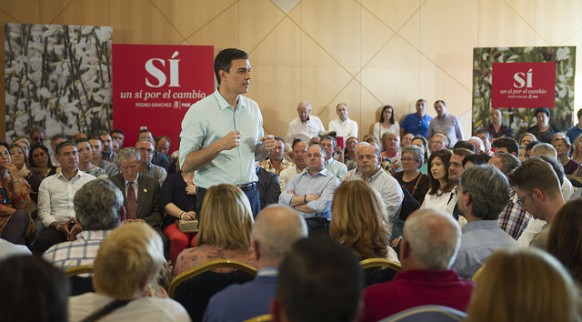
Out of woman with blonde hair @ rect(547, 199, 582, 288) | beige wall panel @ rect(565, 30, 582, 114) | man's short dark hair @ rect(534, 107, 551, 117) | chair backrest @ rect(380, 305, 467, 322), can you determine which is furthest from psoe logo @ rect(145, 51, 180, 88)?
chair backrest @ rect(380, 305, 467, 322)

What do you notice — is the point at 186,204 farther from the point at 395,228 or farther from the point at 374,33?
the point at 374,33

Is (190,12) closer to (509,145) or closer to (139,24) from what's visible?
(139,24)

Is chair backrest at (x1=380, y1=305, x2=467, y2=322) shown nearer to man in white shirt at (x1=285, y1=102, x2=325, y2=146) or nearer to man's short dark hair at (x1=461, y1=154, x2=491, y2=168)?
man's short dark hair at (x1=461, y1=154, x2=491, y2=168)

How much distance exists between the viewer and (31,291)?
4.41 ft

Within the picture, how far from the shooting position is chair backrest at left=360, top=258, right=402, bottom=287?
2.74 metres

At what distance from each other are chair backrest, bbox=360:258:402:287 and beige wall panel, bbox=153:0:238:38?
940cm

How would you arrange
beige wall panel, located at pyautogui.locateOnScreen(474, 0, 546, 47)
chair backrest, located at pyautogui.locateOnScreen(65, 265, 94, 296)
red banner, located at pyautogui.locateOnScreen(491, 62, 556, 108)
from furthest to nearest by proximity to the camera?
beige wall panel, located at pyautogui.locateOnScreen(474, 0, 546, 47) → red banner, located at pyautogui.locateOnScreen(491, 62, 556, 108) → chair backrest, located at pyautogui.locateOnScreen(65, 265, 94, 296)

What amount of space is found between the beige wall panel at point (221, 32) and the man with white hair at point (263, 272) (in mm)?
9537

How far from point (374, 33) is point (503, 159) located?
762cm

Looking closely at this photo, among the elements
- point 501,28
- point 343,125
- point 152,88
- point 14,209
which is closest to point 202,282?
point 14,209

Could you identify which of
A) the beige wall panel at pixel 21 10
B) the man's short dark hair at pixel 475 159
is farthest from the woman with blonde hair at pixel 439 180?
the beige wall panel at pixel 21 10

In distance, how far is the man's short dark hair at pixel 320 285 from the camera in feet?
4.31

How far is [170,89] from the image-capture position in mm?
9969

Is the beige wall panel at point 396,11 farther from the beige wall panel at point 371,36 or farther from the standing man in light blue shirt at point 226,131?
the standing man in light blue shirt at point 226,131
